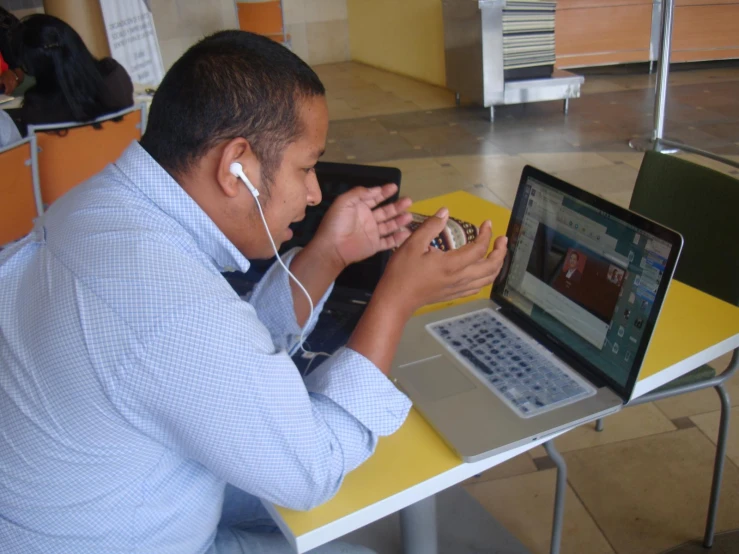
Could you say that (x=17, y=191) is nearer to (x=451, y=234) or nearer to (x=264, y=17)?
(x=451, y=234)

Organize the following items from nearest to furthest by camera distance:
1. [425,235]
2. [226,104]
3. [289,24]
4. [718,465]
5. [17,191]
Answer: [226,104] → [425,235] → [718,465] → [17,191] → [289,24]

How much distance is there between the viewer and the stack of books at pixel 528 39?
5.27 meters

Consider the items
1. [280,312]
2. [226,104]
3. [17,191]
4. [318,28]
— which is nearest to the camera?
[226,104]

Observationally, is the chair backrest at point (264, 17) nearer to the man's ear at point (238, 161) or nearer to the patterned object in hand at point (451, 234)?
the patterned object in hand at point (451, 234)

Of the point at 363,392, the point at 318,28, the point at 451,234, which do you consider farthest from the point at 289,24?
the point at 363,392

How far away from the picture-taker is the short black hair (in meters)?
0.85

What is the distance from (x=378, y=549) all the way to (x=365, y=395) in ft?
2.86

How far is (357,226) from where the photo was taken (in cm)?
125

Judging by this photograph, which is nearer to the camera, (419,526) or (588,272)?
(588,272)

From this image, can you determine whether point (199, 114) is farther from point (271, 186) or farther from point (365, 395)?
point (365, 395)

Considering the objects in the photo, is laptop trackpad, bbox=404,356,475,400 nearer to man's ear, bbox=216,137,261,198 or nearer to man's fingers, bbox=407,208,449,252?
man's fingers, bbox=407,208,449,252

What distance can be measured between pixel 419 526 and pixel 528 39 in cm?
484

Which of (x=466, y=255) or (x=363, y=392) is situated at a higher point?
(x=466, y=255)

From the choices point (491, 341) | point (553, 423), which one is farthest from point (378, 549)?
point (553, 423)
